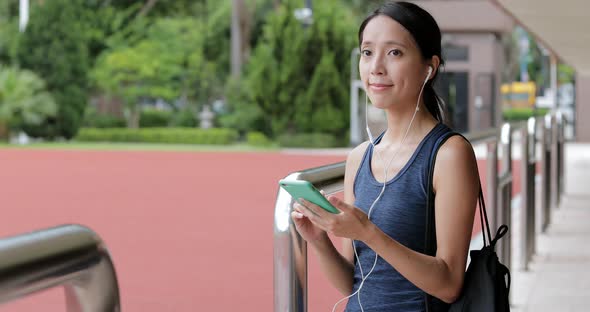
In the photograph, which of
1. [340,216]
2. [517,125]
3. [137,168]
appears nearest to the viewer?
[340,216]

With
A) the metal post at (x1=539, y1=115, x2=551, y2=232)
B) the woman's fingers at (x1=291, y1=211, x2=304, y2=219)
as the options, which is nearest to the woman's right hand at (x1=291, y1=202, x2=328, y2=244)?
the woman's fingers at (x1=291, y1=211, x2=304, y2=219)

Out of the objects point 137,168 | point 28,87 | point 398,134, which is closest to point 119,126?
point 28,87

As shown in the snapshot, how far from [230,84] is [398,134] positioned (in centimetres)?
3758

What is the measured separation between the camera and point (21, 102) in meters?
38.8

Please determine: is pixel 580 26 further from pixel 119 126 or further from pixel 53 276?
pixel 119 126

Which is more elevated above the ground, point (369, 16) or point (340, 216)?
point (369, 16)

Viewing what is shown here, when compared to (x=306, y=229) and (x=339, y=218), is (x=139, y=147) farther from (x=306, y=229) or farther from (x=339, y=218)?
(x=339, y=218)

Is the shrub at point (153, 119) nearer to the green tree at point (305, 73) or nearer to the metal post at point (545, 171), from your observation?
the green tree at point (305, 73)

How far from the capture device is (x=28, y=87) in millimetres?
39188

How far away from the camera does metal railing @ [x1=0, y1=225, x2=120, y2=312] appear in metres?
1.03

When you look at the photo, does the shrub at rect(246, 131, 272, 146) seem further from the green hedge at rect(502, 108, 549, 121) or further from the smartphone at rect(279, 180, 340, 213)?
the smartphone at rect(279, 180, 340, 213)

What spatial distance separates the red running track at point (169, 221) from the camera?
262 inches

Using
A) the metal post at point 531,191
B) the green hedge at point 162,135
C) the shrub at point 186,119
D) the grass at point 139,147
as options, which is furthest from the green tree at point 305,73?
the metal post at point 531,191

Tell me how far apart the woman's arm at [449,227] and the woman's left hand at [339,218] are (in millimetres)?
181
